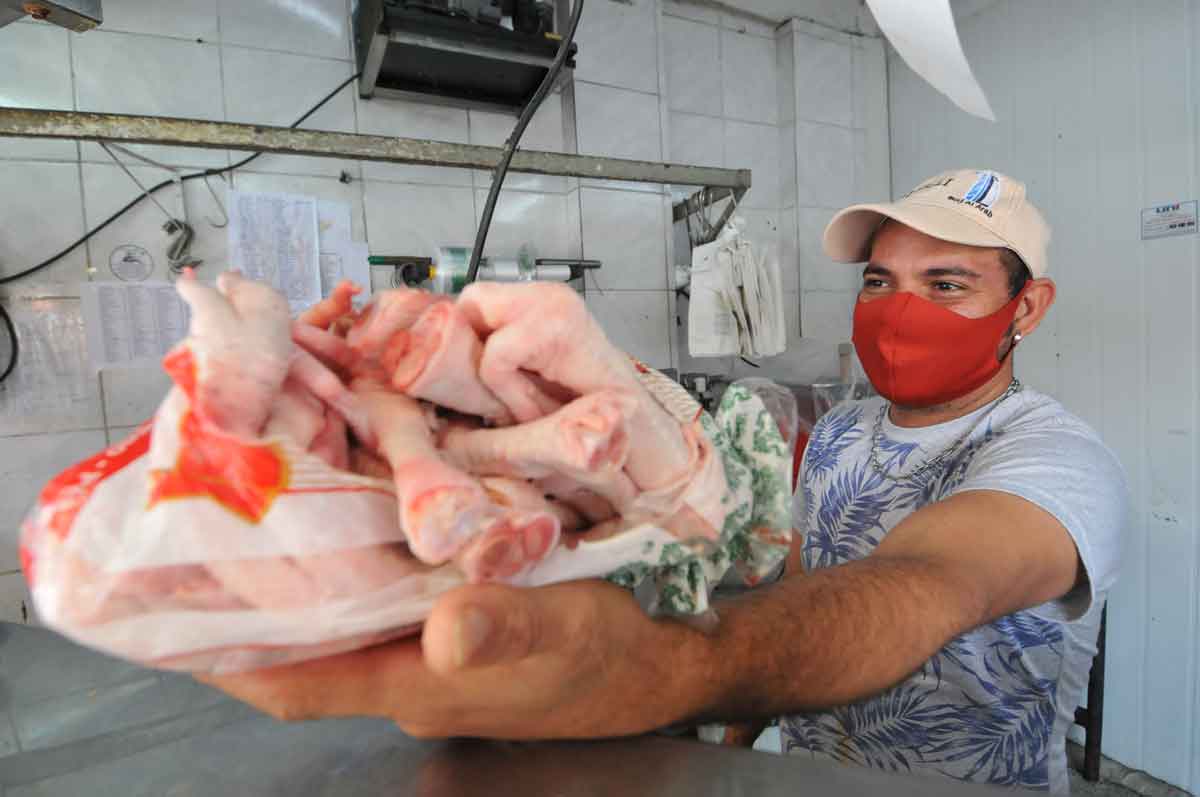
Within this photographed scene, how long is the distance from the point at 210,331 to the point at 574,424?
20 centimetres

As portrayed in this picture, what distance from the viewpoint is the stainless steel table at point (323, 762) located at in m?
0.48

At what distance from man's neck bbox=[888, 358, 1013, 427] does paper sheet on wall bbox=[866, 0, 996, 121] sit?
1.79 ft

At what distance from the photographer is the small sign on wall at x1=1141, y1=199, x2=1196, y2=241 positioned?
5.56ft

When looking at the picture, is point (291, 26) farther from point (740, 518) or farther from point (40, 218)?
point (740, 518)

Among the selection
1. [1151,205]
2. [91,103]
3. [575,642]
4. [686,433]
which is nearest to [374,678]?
[575,642]

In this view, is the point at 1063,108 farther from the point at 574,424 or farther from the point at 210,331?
the point at 210,331

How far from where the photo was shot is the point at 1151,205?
1773 millimetres

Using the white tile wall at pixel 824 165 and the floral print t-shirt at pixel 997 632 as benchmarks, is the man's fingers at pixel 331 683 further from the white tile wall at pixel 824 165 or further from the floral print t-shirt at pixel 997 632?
the white tile wall at pixel 824 165

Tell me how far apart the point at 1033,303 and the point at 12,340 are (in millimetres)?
2248

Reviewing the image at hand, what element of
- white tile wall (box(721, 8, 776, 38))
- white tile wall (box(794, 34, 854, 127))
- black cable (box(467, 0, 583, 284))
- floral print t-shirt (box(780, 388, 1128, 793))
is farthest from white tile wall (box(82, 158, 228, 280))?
white tile wall (box(794, 34, 854, 127))

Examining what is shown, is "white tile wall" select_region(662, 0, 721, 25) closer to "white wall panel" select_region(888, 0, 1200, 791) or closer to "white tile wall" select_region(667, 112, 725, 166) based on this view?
"white tile wall" select_region(667, 112, 725, 166)

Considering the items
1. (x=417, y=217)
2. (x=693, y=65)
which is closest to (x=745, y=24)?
(x=693, y=65)

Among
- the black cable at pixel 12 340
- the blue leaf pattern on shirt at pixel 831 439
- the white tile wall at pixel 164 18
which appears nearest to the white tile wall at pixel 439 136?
the white tile wall at pixel 164 18

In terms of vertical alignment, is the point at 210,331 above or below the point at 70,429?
above
